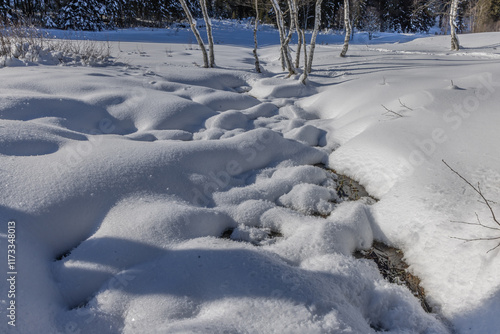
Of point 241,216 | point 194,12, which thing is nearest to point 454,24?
point 241,216

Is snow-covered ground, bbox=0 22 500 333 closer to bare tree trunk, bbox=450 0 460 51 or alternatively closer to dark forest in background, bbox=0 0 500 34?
bare tree trunk, bbox=450 0 460 51

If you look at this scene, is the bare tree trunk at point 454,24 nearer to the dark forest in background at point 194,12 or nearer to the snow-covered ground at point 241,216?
the dark forest in background at point 194,12

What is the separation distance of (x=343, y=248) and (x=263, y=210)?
2.23ft

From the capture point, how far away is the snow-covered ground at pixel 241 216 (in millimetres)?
1438

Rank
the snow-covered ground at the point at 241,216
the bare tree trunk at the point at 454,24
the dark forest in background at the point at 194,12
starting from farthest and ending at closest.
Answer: the dark forest in background at the point at 194,12 → the bare tree trunk at the point at 454,24 → the snow-covered ground at the point at 241,216

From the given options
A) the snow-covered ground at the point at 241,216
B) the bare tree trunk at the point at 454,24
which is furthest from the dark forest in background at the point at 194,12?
the snow-covered ground at the point at 241,216

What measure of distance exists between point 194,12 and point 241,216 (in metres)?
24.7

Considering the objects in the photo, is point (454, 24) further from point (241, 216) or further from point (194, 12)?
point (194, 12)

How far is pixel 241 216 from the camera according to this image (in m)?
2.29

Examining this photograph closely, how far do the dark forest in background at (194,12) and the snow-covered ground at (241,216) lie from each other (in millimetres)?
8885

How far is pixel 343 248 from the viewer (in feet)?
6.56

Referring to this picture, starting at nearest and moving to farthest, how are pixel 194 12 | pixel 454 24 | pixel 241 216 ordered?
pixel 241 216, pixel 454 24, pixel 194 12

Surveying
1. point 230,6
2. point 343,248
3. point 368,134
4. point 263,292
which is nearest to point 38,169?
point 263,292

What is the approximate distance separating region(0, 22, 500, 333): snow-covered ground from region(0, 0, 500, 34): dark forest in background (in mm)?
8885
